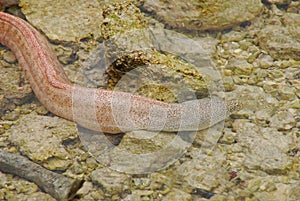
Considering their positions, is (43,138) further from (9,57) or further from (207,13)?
(207,13)

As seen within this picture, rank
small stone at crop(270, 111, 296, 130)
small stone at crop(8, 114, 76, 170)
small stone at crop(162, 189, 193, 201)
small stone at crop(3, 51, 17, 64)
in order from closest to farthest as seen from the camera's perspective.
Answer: small stone at crop(162, 189, 193, 201) → small stone at crop(8, 114, 76, 170) → small stone at crop(270, 111, 296, 130) → small stone at crop(3, 51, 17, 64)

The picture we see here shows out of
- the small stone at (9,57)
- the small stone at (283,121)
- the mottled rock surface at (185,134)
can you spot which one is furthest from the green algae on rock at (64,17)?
the small stone at (283,121)

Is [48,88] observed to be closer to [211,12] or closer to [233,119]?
[233,119]

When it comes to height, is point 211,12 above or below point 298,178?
above

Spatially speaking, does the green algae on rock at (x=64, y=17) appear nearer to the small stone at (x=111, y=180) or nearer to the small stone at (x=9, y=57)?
the small stone at (x=9, y=57)

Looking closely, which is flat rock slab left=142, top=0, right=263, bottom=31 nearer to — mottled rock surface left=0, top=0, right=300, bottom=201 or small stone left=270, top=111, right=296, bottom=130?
mottled rock surface left=0, top=0, right=300, bottom=201

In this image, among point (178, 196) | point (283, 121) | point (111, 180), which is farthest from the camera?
point (283, 121)

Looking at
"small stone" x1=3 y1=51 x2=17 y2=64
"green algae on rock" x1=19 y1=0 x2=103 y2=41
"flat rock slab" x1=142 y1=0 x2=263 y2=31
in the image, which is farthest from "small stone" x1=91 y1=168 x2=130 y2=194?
"flat rock slab" x1=142 y1=0 x2=263 y2=31

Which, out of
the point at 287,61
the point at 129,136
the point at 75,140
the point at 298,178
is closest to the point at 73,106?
the point at 75,140

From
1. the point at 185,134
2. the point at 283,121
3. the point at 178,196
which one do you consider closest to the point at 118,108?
the point at 185,134
